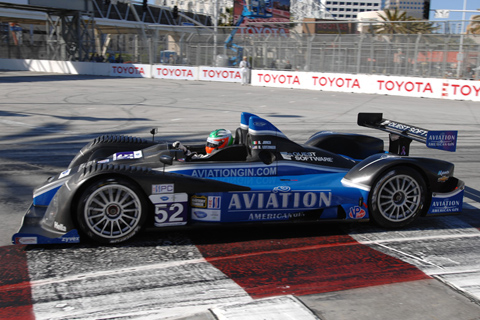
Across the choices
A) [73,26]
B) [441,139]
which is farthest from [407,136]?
[73,26]

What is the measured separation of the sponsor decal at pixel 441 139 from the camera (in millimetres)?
5719

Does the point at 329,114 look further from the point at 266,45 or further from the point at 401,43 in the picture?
the point at 266,45

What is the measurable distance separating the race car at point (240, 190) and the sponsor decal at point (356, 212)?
1 cm

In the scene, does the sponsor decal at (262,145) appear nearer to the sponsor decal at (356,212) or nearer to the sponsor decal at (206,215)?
the sponsor decal at (206,215)

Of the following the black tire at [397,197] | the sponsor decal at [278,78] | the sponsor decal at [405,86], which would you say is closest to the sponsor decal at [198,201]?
the black tire at [397,197]

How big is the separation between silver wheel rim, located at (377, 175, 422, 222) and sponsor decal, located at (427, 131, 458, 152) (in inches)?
25.5

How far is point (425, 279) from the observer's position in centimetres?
417

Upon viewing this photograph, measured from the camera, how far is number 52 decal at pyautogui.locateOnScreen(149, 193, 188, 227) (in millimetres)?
4785

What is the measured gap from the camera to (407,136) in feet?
19.8

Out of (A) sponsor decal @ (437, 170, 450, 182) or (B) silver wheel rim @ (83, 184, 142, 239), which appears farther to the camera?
(A) sponsor decal @ (437, 170, 450, 182)

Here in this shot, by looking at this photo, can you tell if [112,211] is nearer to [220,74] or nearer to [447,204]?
[447,204]

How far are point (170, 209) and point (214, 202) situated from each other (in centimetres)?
44

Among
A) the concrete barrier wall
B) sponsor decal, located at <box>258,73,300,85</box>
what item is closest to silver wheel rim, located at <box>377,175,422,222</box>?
the concrete barrier wall

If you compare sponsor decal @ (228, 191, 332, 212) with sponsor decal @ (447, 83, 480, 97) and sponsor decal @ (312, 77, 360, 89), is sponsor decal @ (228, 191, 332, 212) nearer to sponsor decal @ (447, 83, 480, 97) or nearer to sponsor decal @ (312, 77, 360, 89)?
sponsor decal @ (447, 83, 480, 97)
